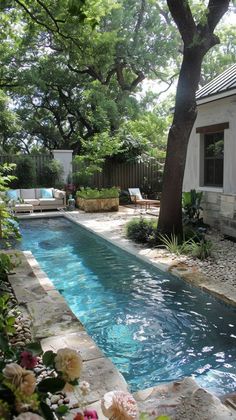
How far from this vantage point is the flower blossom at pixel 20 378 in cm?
110

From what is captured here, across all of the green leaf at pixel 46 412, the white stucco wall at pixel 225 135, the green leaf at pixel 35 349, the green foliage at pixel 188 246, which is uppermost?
the white stucco wall at pixel 225 135

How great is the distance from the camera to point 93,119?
18094mm

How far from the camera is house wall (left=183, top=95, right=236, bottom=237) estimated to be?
867 centimetres

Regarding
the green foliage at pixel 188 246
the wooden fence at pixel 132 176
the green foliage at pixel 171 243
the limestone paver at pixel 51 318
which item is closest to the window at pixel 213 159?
the green foliage at pixel 188 246

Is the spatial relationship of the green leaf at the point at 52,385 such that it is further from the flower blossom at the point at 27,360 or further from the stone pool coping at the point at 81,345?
the stone pool coping at the point at 81,345

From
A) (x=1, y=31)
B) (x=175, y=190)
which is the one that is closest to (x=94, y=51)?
(x=1, y=31)

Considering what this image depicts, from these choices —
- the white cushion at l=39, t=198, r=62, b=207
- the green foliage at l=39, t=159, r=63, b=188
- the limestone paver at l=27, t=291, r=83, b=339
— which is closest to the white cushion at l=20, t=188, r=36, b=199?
the white cushion at l=39, t=198, r=62, b=207

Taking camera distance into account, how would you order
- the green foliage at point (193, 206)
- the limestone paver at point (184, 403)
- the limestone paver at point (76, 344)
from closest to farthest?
the limestone paver at point (184, 403)
the limestone paver at point (76, 344)
the green foliage at point (193, 206)

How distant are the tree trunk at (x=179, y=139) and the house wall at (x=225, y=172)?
145 cm

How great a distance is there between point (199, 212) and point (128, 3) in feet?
49.0

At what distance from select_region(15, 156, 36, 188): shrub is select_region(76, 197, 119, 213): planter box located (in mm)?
2646

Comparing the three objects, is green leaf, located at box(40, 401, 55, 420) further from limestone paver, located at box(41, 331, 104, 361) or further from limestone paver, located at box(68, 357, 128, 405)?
limestone paver, located at box(41, 331, 104, 361)

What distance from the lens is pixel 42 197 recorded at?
1411cm

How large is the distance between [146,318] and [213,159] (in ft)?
20.6
